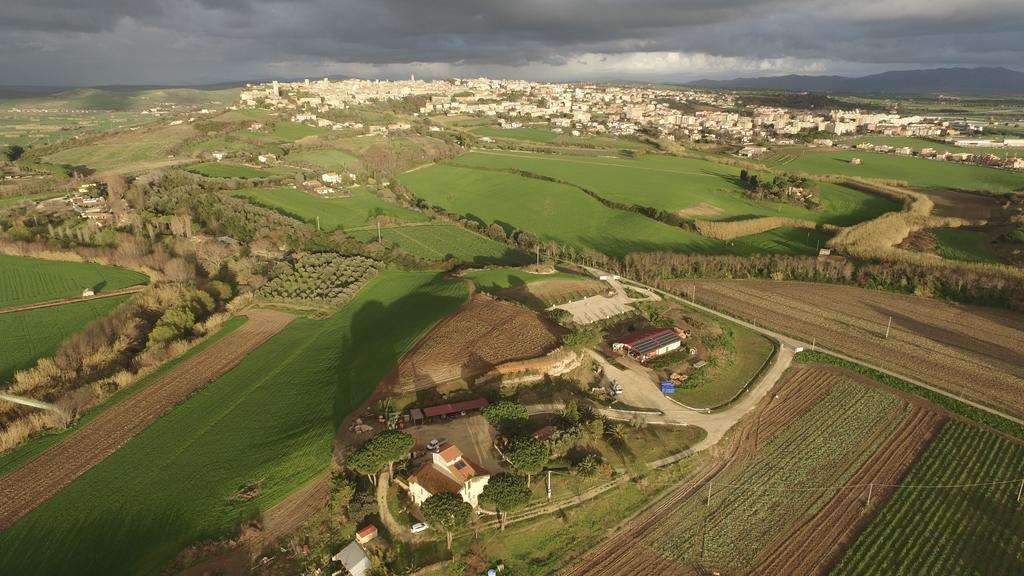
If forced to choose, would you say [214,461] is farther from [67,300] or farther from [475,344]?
[67,300]

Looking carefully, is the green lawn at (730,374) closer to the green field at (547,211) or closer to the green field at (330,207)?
the green field at (547,211)

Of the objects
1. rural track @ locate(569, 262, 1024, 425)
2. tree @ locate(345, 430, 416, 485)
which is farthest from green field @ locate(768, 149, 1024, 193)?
tree @ locate(345, 430, 416, 485)

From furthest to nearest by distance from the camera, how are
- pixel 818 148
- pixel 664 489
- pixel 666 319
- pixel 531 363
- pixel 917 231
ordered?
pixel 818 148
pixel 917 231
pixel 666 319
pixel 531 363
pixel 664 489

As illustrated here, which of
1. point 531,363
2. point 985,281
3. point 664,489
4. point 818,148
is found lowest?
point 664,489

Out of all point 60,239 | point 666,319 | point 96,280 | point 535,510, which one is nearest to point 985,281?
point 666,319

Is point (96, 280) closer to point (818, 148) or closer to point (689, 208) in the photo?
point (689, 208)

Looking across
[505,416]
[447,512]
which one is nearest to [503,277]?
[505,416]
